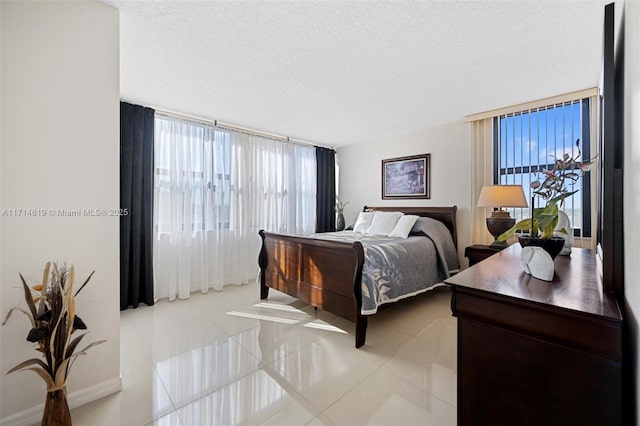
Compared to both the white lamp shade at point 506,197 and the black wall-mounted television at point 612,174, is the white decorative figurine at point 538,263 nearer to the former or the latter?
the black wall-mounted television at point 612,174

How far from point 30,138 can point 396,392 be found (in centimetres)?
253

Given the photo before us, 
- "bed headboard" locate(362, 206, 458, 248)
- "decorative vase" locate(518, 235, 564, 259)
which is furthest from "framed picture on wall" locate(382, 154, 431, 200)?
"decorative vase" locate(518, 235, 564, 259)

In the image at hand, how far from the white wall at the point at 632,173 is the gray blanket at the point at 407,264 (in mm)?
1589

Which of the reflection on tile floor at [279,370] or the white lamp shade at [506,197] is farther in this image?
the white lamp shade at [506,197]

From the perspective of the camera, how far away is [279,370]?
189cm

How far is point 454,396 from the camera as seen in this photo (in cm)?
162

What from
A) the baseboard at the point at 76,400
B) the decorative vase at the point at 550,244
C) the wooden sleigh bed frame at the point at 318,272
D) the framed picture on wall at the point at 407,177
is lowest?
the baseboard at the point at 76,400

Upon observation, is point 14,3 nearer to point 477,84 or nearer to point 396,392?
point 396,392

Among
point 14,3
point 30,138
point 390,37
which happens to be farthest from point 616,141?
point 14,3

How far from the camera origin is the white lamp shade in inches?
113

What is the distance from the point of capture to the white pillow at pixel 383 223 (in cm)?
379

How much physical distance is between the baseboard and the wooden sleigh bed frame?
1.61 metres

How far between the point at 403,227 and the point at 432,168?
113 cm

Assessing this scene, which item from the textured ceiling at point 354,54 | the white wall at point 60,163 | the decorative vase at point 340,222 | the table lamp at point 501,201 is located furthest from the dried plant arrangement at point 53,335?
Result: the decorative vase at point 340,222
